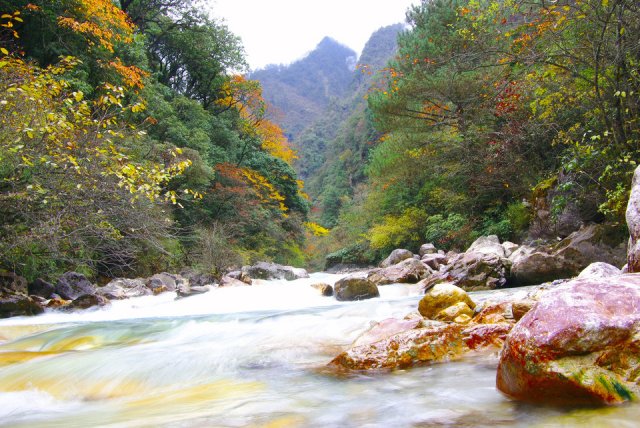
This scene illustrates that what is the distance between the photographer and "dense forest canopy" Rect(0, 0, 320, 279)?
596cm

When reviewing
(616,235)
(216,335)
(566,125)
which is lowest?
(216,335)

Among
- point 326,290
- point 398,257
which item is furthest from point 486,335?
point 398,257

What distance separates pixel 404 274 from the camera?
9961 millimetres

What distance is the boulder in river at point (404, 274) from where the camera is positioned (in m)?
9.90

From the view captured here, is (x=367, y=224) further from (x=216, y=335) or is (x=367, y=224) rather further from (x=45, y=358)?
(x=45, y=358)

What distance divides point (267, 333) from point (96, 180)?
3.15m

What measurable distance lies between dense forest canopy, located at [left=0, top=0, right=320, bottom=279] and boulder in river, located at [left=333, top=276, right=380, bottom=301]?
11.8ft

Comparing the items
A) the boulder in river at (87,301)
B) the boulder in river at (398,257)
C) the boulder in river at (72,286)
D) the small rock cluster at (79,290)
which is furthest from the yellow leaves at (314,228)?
the boulder in river at (87,301)

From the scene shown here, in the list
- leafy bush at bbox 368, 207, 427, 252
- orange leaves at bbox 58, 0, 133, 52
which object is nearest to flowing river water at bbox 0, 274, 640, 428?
orange leaves at bbox 58, 0, 133, 52

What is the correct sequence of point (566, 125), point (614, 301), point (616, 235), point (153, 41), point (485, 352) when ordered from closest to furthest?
point (614, 301)
point (485, 352)
point (616, 235)
point (566, 125)
point (153, 41)

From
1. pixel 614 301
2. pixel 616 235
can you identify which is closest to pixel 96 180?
pixel 614 301

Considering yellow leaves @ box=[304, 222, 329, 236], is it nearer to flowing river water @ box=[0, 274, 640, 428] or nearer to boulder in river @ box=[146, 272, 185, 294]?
boulder in river @ box=[146, 272, 185, 294]

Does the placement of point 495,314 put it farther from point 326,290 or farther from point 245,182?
point 245,182

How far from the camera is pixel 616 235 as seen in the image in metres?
7.03
